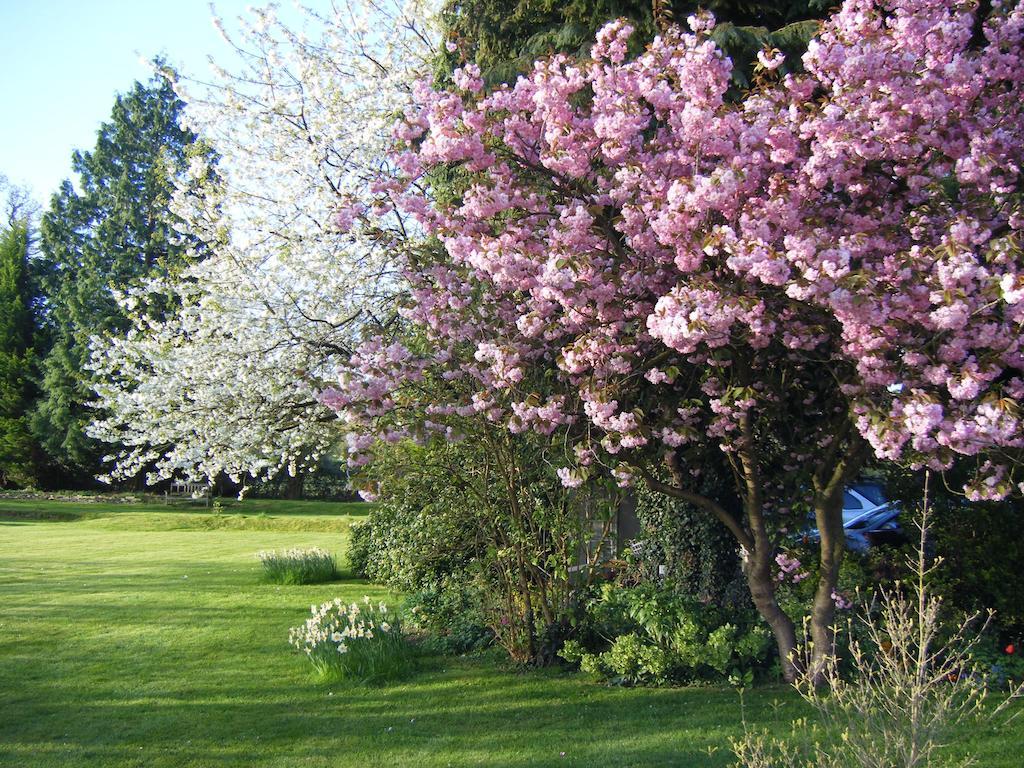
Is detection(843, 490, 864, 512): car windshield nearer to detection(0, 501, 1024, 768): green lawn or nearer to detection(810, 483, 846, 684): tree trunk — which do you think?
detection(810, 483, 846, 684): tree trunk

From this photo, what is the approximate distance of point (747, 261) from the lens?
4.07 metres

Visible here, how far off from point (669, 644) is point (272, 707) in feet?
9.71

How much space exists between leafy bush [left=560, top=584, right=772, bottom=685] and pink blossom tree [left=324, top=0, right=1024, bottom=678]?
13.5 inches

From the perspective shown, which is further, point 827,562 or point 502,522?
point 502,522

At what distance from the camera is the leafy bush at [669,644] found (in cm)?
604

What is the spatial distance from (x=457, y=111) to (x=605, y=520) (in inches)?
135

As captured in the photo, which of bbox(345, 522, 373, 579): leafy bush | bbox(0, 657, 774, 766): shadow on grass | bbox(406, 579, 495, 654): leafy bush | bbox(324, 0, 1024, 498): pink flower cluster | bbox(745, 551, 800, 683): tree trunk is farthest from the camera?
bbox(345, 522, 373, 579): leafy bush

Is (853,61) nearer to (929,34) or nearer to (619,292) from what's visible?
(929,34)

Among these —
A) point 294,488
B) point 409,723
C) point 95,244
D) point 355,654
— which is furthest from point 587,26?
point 95,244

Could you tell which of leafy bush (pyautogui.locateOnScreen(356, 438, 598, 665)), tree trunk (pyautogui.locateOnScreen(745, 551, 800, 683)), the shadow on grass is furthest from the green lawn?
leafy bush (pyautogui.locateOnScreen(356, 438, 598, 665))

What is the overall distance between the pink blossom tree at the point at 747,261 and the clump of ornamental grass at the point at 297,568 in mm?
6520

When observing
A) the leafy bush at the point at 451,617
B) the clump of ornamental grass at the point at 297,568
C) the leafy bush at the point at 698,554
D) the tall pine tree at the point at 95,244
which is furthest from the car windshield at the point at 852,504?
the tall pine tree at the point at 95,244

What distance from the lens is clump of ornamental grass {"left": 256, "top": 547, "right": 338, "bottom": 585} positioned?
39.0 feet

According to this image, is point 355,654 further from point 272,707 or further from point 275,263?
point 275,263
